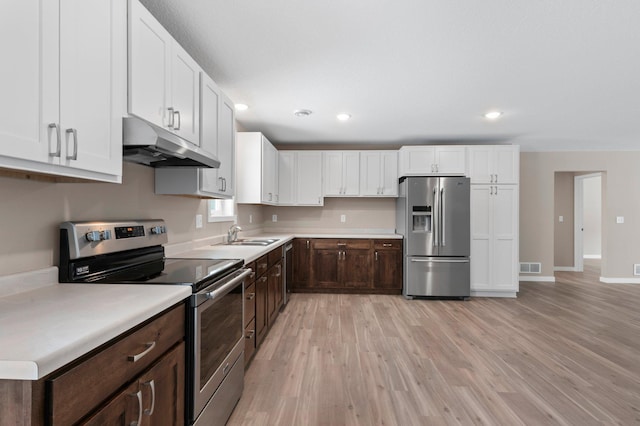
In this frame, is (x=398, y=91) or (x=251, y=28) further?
(x=398, y=91)

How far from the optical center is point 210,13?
1955mm

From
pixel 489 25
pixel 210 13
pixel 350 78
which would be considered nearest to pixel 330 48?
pixel 350 78

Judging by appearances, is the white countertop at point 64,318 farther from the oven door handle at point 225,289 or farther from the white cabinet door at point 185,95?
the white cabinet door at point 185,95

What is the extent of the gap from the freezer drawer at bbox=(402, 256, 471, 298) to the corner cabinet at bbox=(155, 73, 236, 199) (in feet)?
9.57

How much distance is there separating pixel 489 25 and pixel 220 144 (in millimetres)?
2013

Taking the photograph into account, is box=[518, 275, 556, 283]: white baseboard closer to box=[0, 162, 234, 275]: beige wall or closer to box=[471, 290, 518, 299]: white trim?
box=[471, 290, 518, 299]: white trim

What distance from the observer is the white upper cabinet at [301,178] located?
5.15m

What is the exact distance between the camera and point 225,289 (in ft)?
5.48

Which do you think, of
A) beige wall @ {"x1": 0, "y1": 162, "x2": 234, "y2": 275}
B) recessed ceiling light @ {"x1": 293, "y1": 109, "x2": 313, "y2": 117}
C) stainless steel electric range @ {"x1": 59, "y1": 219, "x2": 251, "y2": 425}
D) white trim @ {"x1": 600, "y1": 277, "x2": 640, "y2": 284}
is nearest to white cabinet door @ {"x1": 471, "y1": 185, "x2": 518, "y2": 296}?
white trim @ {"x1": 600, "y1": 277, "x2": 640, "y2": 284}

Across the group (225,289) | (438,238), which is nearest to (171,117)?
(225,289)

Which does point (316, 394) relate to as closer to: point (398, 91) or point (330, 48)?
point (330, 48)

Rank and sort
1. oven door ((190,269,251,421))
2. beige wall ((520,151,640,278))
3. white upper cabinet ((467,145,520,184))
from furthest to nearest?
beige wall ((520,151,640,278))
white upper cabinet ((467,145,520,184))
oven door ((190,269,251,421))

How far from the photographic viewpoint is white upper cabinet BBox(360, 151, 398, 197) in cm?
512

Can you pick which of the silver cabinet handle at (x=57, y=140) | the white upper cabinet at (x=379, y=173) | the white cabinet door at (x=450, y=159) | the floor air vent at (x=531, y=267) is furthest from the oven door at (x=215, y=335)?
the floor air vent at (x=531, y=267)
